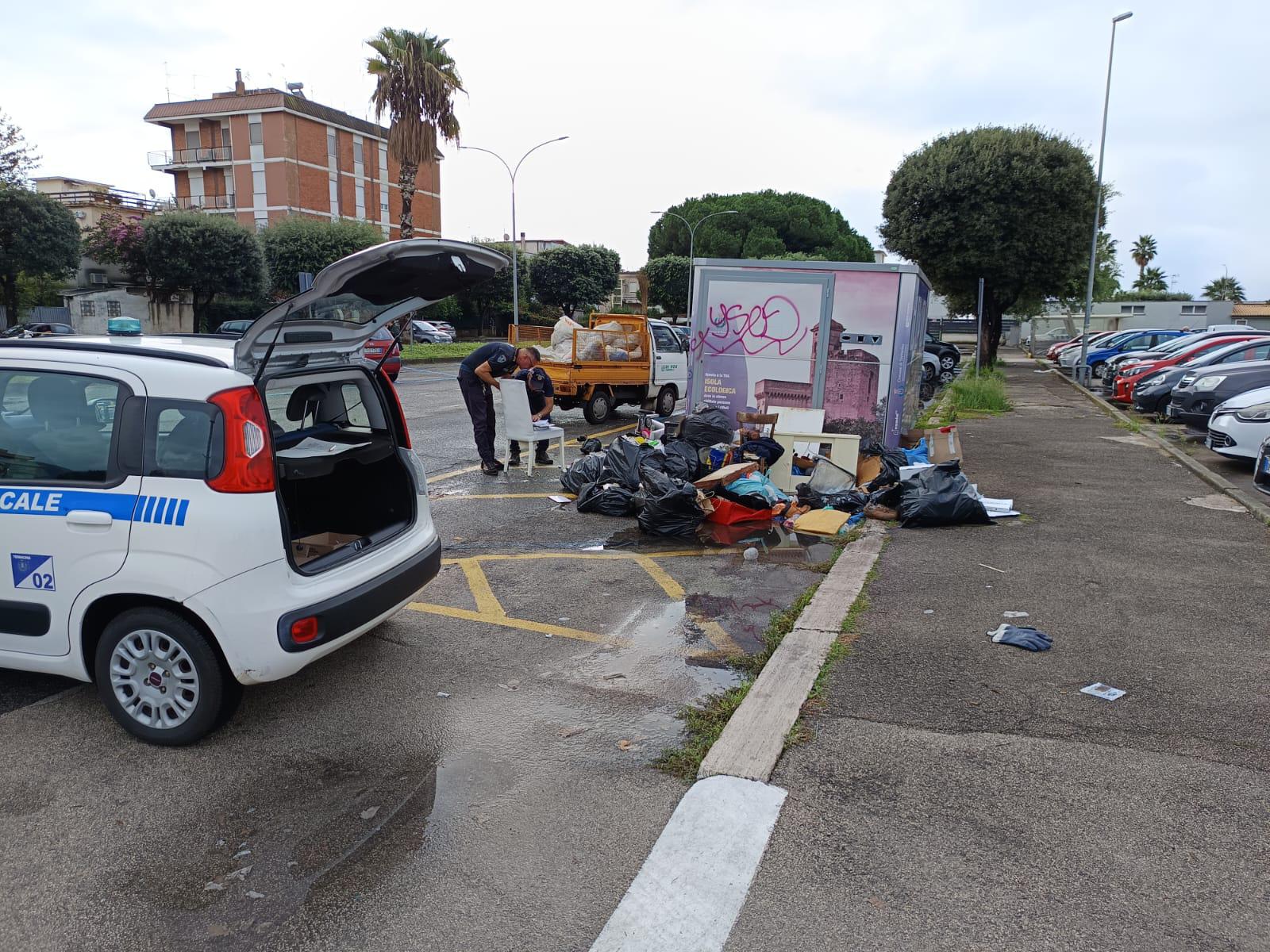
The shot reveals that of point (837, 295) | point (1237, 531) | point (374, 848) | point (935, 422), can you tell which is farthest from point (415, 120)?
point (374, 848)

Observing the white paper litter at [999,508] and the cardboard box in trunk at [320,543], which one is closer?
the cardboard box in trunk at [320,543]

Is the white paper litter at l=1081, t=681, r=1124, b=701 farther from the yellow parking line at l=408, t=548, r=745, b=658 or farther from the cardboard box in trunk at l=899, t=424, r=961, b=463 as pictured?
the cardboard box in trunk at l=899, t=424, r=961, b=463

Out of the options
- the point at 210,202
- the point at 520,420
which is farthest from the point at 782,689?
the point at 210,202

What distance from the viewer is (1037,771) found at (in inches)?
137

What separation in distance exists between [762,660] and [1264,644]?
108 inches

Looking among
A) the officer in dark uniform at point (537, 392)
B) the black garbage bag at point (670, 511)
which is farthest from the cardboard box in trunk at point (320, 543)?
the officer in dark uniform at point (537, 392)

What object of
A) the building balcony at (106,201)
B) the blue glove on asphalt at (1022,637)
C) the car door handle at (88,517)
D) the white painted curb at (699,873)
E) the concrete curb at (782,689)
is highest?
the building balcony at (106,201)

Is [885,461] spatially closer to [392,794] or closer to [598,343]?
[598,343]

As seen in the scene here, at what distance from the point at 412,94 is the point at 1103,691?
34.8m

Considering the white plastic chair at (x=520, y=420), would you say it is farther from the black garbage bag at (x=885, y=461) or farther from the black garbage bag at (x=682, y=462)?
the black garbage bag at (x=885, y=461)

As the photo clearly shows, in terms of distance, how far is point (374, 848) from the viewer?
3074 mm

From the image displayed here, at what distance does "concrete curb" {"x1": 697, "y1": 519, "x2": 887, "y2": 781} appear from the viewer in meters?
3.55

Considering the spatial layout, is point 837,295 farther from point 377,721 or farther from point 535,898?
point 535,898

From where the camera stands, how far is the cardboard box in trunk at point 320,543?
469 cm
